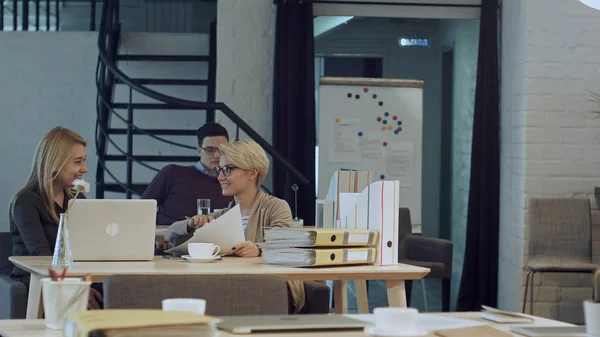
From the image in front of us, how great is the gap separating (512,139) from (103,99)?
285 cm

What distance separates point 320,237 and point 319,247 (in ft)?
0.15

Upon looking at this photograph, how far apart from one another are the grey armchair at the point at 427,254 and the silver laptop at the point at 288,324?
3939 mm

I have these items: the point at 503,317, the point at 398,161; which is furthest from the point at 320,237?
the point at 398,161

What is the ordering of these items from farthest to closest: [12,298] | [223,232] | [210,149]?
[210,149], [12,298], [223,232]

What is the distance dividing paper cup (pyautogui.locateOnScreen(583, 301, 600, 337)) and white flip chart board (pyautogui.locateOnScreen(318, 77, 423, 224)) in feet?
16.1

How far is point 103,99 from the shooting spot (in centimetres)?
690

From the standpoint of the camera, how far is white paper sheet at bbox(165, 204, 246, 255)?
3.61 metres

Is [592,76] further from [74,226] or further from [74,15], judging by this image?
[74,15]

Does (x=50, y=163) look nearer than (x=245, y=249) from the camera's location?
No

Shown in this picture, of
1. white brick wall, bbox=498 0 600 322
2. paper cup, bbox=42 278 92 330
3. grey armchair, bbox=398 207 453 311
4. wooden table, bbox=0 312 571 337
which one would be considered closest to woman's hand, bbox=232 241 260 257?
wooden table, bbox=0 312 571 337

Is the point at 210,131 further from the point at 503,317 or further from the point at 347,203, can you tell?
the point at 503,317

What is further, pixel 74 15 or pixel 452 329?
pixel 74 15

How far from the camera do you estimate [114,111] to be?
6789 millimetres

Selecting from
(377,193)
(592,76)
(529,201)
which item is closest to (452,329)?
(377,193)
